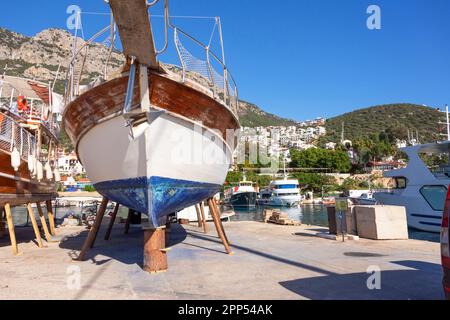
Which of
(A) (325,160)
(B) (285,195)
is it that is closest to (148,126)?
(B) (285,195)

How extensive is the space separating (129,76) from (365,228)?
834 centimetres

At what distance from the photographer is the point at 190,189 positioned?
266 inches

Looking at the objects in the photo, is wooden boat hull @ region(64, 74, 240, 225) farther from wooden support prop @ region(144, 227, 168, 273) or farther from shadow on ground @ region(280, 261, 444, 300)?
shadow on ground @ region(280, 261, 444, 300)

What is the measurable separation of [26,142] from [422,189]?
19650mm

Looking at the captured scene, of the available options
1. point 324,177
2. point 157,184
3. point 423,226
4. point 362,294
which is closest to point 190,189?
point 157,184

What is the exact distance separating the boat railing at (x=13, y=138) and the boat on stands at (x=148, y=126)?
2.62m

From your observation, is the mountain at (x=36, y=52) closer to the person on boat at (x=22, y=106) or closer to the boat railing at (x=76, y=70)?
the person on boat at (x=22, y=106)

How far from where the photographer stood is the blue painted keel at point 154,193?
19.4 feet

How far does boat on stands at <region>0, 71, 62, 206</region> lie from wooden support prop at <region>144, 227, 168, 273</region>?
448cm

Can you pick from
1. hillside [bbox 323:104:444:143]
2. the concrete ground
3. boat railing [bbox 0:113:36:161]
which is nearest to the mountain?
hillside [bbox 323:104:444:143]

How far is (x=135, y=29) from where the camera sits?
4164mm

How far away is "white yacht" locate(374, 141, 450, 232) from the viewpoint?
18438 millimetres

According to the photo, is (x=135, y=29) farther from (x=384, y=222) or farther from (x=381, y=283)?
(x=384, y=222)
